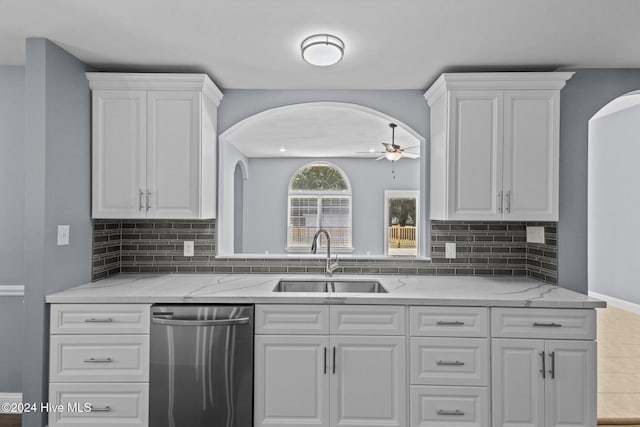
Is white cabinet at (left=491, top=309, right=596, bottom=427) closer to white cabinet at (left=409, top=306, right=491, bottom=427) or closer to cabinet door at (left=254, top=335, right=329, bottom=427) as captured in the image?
white cabinet at (left=409, top=306, right=491, bottom=427)

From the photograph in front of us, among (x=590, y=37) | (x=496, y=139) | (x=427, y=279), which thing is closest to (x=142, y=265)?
(x=427, y=279)

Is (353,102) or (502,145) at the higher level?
(353,102)

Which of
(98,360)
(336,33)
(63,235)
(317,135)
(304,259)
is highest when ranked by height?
(317,135)

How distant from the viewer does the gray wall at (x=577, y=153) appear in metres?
2.72

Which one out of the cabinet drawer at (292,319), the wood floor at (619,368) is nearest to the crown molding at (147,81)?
the cabinet drawer at (292,319)

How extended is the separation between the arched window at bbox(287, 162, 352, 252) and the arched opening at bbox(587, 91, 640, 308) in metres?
4.28

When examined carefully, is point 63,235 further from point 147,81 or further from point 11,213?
point 147,81

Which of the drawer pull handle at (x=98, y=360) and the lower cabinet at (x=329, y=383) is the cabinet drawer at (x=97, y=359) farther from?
the lower cabinet at (x=329, y=383)

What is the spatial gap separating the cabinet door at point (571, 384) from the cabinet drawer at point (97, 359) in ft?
7.34

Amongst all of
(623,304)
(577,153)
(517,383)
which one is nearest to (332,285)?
(517,383)

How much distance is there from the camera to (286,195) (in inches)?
333

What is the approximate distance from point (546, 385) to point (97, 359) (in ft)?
8.14

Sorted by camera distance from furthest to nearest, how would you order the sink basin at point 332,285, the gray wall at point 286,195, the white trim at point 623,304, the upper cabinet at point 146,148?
1. the gray wall at point 286,195
2. the white trim at point 623,304
3. the sink basin at point 332,285
4. the upper cabinet at point 146,148

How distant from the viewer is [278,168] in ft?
27.6
